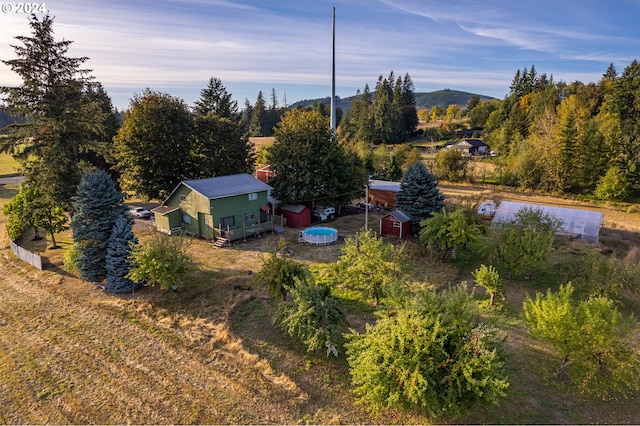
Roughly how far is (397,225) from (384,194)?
35.5 ft

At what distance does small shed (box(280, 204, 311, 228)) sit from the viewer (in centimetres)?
3512

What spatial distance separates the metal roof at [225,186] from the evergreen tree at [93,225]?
7903 mm

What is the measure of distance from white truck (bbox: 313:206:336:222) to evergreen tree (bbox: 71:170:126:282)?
18.9 meters

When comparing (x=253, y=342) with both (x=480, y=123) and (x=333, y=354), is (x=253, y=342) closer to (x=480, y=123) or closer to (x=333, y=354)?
(x=333, y=354)

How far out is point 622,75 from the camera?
70750 mm

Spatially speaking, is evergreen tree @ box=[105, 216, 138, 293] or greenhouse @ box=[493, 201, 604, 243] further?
greenhouse @ box=[493, 201, 604, 243]

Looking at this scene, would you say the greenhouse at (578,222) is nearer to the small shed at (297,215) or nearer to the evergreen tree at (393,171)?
the small shed at (297,215)

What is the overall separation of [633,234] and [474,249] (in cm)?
1645

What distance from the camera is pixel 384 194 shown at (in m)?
41.5

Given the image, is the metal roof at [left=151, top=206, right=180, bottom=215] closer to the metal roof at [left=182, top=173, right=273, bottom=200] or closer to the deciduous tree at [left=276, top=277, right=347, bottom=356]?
the metal roof at [left=182, top=173, right=273, bottom=200]

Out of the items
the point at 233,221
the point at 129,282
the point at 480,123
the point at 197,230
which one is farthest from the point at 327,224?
the point at 480,123

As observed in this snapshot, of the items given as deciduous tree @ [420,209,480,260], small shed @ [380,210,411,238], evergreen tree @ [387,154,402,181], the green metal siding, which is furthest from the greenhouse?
evergreen tree @ [387,154,402,181]

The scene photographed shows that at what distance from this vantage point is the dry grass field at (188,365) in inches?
506

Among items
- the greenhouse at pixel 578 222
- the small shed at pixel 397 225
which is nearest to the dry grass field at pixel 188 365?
the small shed at pixel 397 225
